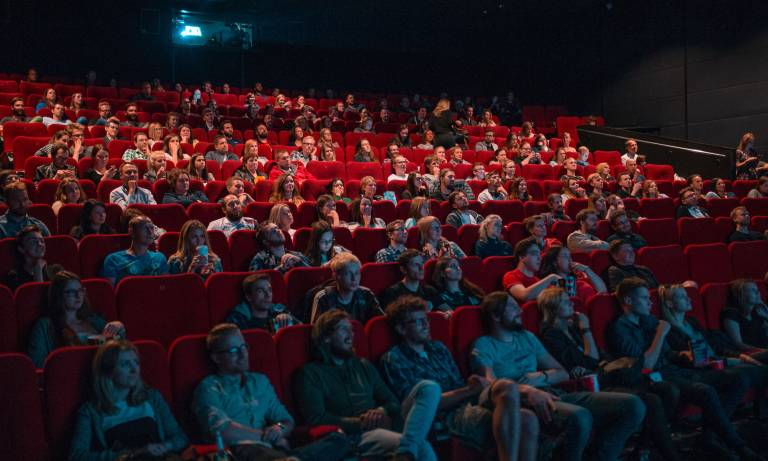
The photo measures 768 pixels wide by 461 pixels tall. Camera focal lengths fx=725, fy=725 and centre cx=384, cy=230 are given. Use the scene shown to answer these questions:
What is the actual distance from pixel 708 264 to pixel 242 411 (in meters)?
2.06

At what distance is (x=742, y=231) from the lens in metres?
3.23

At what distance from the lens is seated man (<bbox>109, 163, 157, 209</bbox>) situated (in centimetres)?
287

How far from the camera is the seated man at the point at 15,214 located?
230 cm

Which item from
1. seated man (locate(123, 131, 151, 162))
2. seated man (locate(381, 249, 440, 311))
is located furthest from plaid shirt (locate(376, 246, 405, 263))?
seated man (locate(123, 131, 151, 162))

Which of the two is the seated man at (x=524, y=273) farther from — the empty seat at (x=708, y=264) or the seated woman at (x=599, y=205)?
the seated woman at (x=599, y=205)

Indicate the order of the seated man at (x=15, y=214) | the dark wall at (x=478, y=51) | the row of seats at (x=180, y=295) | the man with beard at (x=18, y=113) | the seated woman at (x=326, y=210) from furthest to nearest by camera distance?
the dark wall at (x=478, y=51), the man with beard at (x=18, y=113), the seated woman at (x=326, y=210), the seated man at (x=15, y=214), the row of seats at (x=180, y=295)

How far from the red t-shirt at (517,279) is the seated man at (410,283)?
0.30 meters

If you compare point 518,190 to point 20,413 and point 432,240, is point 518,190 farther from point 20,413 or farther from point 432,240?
point 20,413

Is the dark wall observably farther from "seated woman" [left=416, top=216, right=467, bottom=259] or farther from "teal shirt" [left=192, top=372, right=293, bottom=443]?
"teal shirt" [left=192, top=372, right=293, bottom=443]

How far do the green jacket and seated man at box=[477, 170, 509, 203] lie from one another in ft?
6.62

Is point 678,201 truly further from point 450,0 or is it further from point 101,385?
point 450,0

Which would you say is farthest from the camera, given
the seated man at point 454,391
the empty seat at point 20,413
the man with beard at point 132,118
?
the man with beard at point 132,118

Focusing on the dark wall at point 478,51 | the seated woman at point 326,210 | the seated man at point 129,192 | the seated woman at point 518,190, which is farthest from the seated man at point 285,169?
the dark wall at point 478,51

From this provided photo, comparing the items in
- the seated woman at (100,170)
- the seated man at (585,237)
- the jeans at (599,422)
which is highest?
the seated woman at (100,170)
